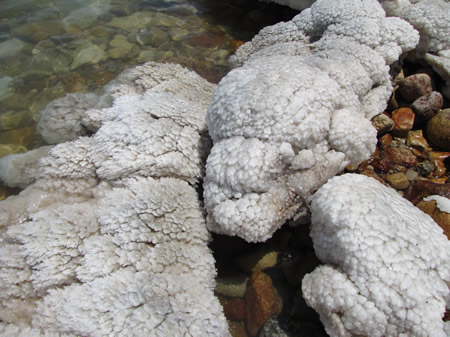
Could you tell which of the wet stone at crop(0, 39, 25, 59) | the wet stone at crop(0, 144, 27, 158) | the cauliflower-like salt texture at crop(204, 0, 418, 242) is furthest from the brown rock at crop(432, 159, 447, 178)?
the wet stone at crop(0, 39, 25, 59)

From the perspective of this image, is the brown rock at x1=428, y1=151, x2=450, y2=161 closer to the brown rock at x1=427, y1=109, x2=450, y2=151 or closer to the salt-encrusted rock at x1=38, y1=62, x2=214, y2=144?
the brown rock at x1=427, y1=109, x2=450, y2=151

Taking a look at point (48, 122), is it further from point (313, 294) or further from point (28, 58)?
point (313, 294)

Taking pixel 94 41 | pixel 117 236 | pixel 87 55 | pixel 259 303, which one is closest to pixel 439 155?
pixel 259 303

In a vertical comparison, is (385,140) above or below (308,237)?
above

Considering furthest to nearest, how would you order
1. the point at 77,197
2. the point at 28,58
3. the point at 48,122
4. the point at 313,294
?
the point at 28,58
the point at 48,122
the point at 77,197
the point at 313,294

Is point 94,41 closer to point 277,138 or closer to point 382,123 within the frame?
point 277,138

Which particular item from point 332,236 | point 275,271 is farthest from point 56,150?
point 332,236
